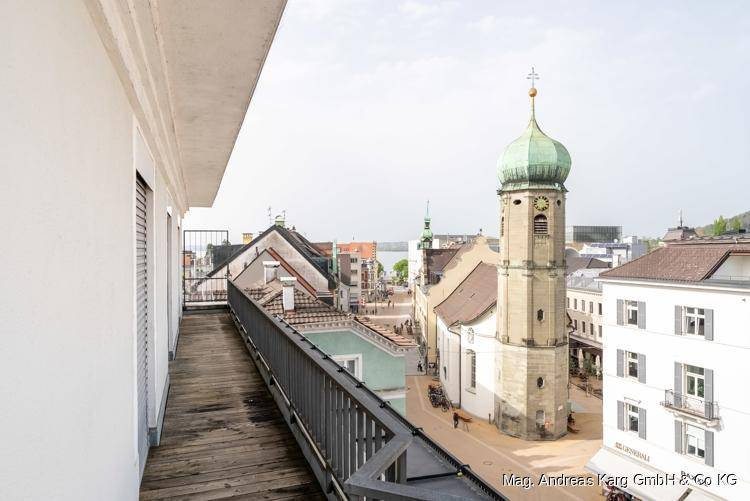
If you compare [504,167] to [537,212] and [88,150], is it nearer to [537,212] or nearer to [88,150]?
[537,212]

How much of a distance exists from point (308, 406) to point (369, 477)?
2.32 m

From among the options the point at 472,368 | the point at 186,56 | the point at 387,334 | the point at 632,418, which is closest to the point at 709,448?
the point at 632,418

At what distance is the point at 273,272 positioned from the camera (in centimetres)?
1745

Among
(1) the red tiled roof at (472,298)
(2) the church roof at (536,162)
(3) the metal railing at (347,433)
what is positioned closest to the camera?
(3) the metal railing at (347,433)

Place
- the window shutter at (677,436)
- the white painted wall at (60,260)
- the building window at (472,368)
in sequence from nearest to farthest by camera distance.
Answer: the white painted wall at (60,260)
the window shutter at (677,436)
the building window at (472,368)

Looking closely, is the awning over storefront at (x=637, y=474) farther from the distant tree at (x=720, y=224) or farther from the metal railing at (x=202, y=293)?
the distant tree at (x=720, y=224)

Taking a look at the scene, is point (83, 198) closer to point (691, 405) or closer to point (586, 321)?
point (691, 405)

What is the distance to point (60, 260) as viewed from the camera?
62.2 inches

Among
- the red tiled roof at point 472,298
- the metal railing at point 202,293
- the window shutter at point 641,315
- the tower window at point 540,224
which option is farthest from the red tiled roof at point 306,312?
the red tiled roof at point 472,298

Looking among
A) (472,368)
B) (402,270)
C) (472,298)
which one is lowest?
(472,368)

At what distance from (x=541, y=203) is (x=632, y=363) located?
1109cm

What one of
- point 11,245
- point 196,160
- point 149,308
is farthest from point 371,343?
point 11,245

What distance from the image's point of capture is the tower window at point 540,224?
90.6 ft

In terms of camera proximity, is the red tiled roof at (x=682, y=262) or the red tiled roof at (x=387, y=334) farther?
the red tiled roof at (x=682, y=262)
